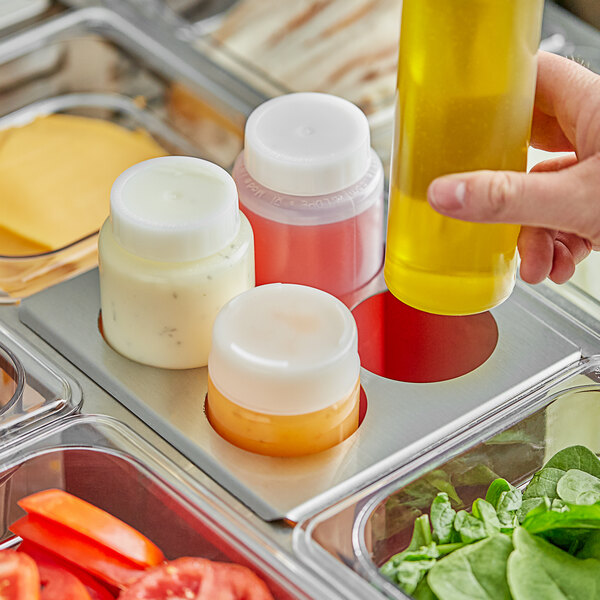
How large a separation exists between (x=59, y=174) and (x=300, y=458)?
23.1 inches

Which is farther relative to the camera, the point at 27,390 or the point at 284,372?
the point at 27,390

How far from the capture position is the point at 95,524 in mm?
872

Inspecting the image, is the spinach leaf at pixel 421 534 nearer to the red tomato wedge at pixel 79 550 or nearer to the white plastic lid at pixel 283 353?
the white plastic lid at pixel 283 353

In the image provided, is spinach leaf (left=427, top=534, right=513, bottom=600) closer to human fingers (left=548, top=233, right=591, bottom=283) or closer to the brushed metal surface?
the brushed metal surface

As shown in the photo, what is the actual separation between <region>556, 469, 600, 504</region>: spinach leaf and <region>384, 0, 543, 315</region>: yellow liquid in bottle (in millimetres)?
185

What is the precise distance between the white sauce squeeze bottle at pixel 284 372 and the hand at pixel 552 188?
6.8 inches

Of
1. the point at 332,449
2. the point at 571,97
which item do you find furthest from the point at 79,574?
the point at 571,97

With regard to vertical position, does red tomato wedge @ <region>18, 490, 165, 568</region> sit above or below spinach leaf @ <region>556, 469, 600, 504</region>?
above

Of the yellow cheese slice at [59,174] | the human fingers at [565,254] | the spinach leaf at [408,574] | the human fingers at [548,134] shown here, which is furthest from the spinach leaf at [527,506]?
the yellow cheese slice at [59,174]

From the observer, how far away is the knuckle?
0.78m

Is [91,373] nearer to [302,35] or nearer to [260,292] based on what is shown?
[260,292]

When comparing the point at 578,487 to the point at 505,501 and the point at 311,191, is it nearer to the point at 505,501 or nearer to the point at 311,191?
the point at 505,501

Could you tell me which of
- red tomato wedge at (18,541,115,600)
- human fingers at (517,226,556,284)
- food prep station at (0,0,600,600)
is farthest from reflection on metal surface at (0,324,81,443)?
human fingers at (517,226,556,284)

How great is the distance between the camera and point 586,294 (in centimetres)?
112
